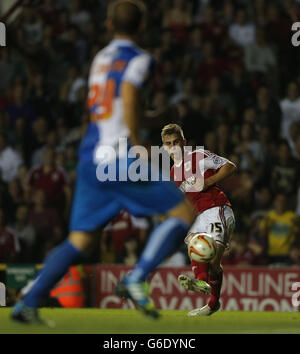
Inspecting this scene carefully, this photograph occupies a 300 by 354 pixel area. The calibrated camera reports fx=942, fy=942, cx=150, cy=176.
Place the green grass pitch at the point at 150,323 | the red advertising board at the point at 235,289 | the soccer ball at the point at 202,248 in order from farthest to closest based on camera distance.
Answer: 1. the red advertising board at the point at 235,289
2. the soccer ball at the point at 202,248
3. the green grass pitch at the point at 150,323

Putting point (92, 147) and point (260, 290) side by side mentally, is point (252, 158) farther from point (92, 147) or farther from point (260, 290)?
point (92, 147)

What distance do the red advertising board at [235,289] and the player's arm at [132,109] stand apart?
5501 mm

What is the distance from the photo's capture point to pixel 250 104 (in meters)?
14.3

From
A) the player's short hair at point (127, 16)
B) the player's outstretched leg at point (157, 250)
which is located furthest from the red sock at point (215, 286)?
the player's short hair at point (127, 16)

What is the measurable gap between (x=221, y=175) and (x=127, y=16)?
2.37 m

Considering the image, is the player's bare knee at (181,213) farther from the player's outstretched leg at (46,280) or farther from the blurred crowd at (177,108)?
the blurred crowd at (177,108)

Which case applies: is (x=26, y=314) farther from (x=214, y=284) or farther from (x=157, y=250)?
(x=214, y=284)

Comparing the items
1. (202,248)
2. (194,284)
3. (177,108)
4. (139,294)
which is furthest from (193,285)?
(177,108)

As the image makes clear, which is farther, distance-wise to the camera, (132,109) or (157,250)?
(157,250)

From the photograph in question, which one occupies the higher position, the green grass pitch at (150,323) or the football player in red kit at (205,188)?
the football player in red kit at (205,188)

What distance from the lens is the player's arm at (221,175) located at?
836cm

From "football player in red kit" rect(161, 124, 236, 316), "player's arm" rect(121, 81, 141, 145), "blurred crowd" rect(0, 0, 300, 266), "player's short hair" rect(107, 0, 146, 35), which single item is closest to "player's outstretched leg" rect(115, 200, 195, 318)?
"player's arm" rect(121, 81, 141, 145)

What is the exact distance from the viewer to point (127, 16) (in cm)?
641
